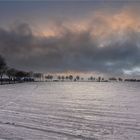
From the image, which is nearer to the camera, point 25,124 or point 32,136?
point 32,136

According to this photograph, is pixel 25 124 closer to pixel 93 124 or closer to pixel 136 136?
pixel 93 124

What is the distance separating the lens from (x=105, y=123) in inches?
648

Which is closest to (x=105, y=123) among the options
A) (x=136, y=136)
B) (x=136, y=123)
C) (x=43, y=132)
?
(x=136, y=123)

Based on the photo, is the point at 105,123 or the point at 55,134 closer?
the point at 55,134

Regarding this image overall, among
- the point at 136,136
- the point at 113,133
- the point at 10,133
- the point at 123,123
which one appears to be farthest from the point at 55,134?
the point at 123,123

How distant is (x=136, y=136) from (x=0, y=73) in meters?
138

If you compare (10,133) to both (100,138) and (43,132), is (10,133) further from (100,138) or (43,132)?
(100,138)

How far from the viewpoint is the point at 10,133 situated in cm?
1275

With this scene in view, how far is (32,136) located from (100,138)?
3.46 m

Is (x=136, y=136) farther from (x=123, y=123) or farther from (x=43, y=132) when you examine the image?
(x=43, y=132)

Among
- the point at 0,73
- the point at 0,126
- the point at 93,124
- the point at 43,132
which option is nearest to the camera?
the point at 43,132

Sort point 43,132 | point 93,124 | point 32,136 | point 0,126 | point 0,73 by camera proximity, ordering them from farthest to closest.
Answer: point 0,73, point 93,124, point 0,126, point 43,132, point 32,136

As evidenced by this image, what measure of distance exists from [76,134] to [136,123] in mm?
5627

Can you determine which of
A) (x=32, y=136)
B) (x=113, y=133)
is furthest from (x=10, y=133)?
(x=113, y=133)
